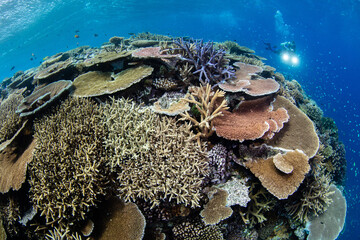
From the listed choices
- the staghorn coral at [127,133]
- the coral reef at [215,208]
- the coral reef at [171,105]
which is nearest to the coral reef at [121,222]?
the staghorn coral at [127,133]

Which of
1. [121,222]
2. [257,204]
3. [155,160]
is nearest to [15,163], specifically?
[121,222]

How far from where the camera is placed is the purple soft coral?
4738mm

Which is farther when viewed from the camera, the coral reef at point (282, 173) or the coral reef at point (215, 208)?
the coral reef at point (282, 173)

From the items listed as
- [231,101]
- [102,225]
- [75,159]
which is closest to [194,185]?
[102,225]

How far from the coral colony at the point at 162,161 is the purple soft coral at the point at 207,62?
0.12 feet

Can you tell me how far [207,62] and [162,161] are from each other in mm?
3027

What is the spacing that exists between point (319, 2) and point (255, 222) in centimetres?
5490

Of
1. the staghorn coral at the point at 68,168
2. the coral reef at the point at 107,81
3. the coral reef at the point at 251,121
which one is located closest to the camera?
the staghorn coral at the point at 68,168

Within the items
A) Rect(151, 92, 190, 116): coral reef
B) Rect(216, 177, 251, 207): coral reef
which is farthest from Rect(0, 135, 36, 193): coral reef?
Rect(216, 177, 251, 207): coral reef

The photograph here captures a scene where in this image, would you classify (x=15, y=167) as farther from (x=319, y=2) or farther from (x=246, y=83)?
(x=319, y=2)

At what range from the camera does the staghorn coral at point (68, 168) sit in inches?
108

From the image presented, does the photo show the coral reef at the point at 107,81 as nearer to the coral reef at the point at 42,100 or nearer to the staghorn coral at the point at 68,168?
the coral reef at the point at 42,100

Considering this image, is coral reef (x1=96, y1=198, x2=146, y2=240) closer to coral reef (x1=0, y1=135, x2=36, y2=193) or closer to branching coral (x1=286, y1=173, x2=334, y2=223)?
coral reef (x1=0, y1=135, x2=36, y2=193)

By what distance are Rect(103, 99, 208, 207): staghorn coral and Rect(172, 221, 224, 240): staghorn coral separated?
0.50 metres
